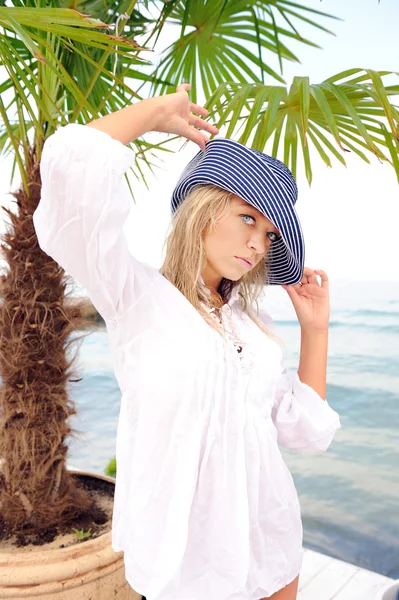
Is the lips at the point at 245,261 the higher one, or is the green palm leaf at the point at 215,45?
the green palm leaf at the point at 215,45

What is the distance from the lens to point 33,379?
1559 mm

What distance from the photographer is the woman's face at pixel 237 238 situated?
38.2 inches

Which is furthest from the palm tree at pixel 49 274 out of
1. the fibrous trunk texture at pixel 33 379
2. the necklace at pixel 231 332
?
the necklace at pixel 231 332

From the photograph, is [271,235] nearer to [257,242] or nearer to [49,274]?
[257,242]

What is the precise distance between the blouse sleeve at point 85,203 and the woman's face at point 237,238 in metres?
0.20

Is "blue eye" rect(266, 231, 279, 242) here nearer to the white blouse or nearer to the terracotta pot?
the white blouse

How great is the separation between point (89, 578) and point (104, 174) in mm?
1099

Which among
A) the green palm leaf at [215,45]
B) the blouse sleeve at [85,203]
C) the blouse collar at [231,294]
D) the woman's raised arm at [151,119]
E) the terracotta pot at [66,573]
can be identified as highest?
the green palm leaf at [215,45]

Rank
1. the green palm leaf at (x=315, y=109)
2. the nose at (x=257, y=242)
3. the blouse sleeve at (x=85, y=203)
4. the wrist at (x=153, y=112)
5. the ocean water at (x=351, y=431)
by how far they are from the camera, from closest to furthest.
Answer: the blouse sleeve at (x=85, y=203), the wrist at (x=153, y=112), the nose at (x=257, y=242), the green palm leaf at (x=315, y=109), the ocean water at (x=351, y=431)

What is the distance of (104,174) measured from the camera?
2.53 ft

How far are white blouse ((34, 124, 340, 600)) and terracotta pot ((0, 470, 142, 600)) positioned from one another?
552 millimetres

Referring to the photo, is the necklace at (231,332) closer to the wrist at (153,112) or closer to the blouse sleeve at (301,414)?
the blouse sleeve at (301,414)

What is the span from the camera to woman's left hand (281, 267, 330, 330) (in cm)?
115

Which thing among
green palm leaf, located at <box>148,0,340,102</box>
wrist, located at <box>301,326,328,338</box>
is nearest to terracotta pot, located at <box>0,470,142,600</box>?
wrist, located at <box>301,326,328,338</box>
